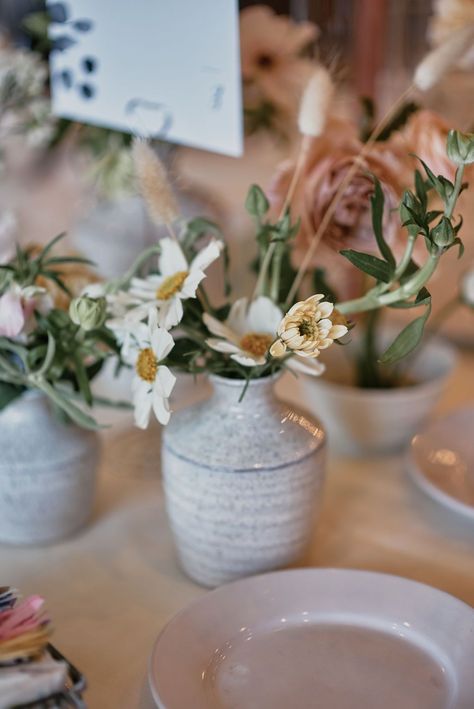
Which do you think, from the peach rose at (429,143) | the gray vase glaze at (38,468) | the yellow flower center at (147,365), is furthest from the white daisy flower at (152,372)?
the peach rose at (429,143)

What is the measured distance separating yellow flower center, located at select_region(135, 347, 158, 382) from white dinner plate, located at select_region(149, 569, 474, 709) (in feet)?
0.45

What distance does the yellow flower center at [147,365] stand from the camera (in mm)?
482

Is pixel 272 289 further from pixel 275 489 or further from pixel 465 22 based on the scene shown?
pixel 465 22

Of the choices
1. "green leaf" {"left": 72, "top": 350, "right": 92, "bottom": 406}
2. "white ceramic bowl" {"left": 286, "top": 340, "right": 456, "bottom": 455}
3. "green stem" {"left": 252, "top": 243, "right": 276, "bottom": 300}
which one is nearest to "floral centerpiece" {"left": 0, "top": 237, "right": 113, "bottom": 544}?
"green leaf" {"left": 72, "top": 350, "right": 92, "bottom": 406}

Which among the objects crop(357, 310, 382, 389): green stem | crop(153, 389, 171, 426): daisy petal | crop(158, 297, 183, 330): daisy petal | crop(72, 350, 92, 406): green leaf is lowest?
crop(357, 310, 382, 389): green stem

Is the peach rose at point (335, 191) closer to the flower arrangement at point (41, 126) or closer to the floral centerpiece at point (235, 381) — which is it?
the floral centerpiece at point (235, 381)

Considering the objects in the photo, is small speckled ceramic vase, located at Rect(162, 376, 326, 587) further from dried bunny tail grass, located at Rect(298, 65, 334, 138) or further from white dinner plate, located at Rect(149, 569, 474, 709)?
dried bunny tail grass, located at Rect(298, 65, 334, 138)

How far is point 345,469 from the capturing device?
709 millimetres

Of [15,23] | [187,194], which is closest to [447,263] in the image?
[187,194]

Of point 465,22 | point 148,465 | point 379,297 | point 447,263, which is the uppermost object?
point 465,22

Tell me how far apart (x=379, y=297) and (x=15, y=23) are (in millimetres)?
1149

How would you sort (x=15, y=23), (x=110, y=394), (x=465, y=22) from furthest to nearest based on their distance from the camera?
(x=15, y=23) < (x=110, y=394) < (x=465, y=22)

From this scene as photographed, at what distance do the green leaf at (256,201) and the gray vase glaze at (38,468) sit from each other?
20 centimetres

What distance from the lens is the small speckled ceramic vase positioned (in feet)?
1.67
